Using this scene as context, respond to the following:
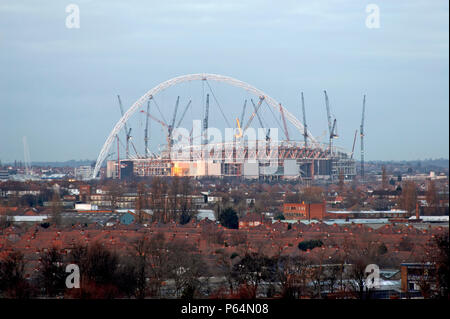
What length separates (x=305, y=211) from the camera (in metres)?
29.5

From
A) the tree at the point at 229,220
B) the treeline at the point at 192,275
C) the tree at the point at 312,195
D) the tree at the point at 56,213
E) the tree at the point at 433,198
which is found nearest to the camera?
the treeline at the point at 192,275

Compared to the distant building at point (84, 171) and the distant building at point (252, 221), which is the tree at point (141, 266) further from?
the distant building at point (84, 171)

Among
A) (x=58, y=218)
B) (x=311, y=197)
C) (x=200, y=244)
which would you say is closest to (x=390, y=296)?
(x=200, y=244)

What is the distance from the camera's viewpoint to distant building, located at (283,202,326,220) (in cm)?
2889

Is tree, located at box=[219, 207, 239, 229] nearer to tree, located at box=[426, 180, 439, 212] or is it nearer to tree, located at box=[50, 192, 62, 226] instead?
tree, located at box=[50, 192, 62, 226]

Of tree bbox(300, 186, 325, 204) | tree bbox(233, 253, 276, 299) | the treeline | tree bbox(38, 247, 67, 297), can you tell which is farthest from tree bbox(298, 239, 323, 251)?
tree bbox(300, 186, 325, 204)

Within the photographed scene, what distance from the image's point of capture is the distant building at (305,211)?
2889 centimetres

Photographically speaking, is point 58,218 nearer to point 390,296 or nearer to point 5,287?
point 5,287

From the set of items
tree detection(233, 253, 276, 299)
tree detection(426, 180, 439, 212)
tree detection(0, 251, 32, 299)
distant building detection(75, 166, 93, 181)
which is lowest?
tree detection(233, 253, 276, 299)

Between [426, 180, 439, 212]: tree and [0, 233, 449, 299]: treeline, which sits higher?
[426, 180, 439, 212]: tree

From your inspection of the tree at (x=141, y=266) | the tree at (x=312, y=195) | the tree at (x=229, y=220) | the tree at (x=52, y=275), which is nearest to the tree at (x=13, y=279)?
the tree at (x=52, y=275)

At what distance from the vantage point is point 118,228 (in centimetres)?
2191

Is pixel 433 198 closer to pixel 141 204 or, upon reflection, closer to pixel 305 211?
pixel 305 211

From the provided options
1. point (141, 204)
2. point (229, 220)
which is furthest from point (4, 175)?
point (229, 220)
